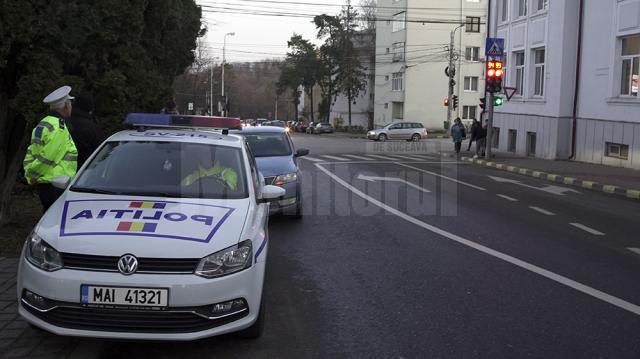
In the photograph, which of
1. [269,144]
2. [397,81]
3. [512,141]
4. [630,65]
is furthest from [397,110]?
[269,144]

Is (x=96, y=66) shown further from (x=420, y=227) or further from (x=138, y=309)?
(x=138, y=309)

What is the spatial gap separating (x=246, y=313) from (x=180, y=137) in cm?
230

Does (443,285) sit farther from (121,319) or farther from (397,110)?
(397,110)

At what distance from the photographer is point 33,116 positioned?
8055mm

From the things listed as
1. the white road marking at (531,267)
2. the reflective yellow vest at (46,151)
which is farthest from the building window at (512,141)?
the reflective yellow vest at (46,151)

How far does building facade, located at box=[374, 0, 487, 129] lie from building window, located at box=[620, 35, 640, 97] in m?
38.6

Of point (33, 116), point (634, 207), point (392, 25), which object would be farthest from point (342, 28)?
point (33, 116)

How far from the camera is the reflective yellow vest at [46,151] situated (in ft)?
20.6

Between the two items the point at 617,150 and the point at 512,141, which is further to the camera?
the point at 512,141

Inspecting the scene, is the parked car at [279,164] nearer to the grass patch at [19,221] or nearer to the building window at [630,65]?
the grass patch at [19,221]

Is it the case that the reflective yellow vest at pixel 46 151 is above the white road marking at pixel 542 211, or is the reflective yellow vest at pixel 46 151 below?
above

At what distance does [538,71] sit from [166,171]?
82.1 ft

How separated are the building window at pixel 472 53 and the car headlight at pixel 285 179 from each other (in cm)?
5444

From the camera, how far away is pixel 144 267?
166 inches
